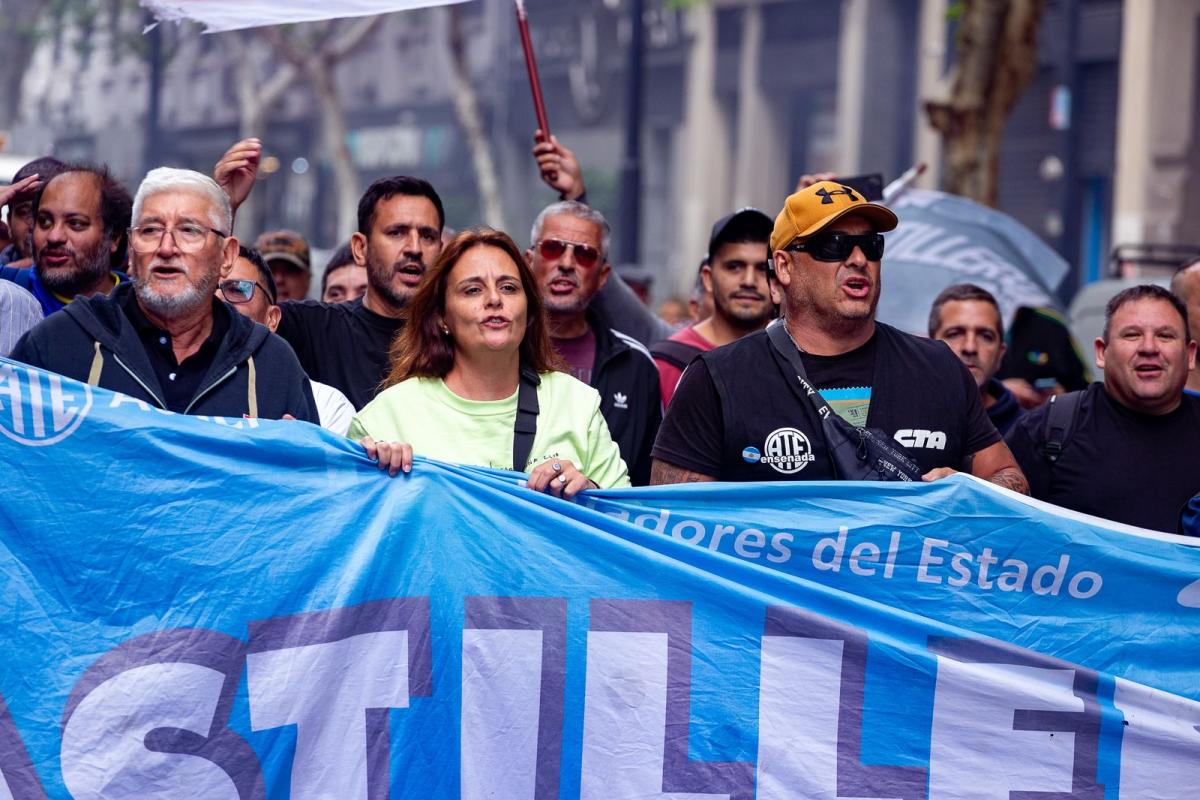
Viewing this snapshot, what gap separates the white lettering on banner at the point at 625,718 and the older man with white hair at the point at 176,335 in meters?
1.01

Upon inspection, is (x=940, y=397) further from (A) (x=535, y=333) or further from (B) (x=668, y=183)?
(B) (x=668, y=183)

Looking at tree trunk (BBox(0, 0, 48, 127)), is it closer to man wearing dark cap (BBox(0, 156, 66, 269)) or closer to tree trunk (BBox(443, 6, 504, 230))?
tree trunk (BBox(443, 6, 504, 230))

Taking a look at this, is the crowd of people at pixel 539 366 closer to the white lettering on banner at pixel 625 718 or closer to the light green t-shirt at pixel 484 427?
the light green t-shirt at pixel 484 427

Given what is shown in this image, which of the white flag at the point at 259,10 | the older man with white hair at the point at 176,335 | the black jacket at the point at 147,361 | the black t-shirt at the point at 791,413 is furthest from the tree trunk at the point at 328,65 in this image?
the black t-shirt at the point at 791,413

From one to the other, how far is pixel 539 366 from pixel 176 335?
96cm

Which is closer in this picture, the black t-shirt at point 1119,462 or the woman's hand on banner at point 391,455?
the woman's hand on banner at point 391,455

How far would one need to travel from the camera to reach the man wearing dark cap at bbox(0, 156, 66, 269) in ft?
16.7

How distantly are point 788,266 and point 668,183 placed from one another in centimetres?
2532

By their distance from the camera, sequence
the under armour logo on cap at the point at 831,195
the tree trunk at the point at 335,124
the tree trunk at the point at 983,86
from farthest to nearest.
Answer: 1. the tree trunk at the point at 335,124
2. the tree trunk at the point at 983,86
3. the under armour logo on cap at the point at 831,195

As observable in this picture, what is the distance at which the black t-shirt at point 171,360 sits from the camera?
413 centimetres

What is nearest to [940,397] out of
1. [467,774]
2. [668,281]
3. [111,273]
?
[467,774]

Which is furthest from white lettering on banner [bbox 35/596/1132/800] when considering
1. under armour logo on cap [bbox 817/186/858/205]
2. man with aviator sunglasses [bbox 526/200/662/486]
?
man with aviator sunglasses [bbox 526/200/662/486]

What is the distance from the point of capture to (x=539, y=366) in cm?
452

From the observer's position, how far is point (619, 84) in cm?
3011
